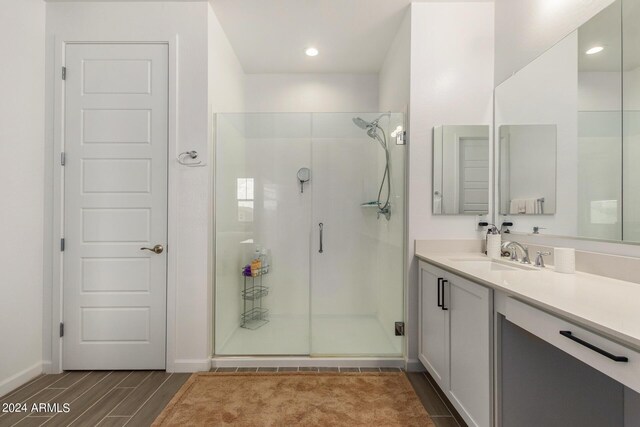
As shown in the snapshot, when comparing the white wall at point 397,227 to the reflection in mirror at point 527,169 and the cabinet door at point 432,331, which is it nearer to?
the cabinet door at point 432,331

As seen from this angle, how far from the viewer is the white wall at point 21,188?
2.06 m

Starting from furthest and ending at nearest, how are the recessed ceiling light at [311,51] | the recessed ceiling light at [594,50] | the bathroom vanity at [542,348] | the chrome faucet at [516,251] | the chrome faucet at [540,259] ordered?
the recessed ceiling light at [311,51], the chrome faucet at [516,251], the chrome faucet at [540,259], the recessed ceiling light at [594,50], the bathroom vanity at [542,348]

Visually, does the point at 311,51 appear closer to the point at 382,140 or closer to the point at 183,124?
the point at 382,140

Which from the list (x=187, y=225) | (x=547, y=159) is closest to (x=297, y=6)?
(x=187, y=225)

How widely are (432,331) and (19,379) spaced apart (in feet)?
9.22

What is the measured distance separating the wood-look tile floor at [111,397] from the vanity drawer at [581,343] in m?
0.96

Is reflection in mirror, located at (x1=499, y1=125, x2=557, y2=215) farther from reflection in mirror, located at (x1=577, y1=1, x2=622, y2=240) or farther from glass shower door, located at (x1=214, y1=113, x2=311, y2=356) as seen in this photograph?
glass shower door, located at (x1=214, y1=113, x2=311, y2=356)

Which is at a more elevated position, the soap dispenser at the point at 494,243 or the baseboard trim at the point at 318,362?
the soap dispenser at the point at 494,243

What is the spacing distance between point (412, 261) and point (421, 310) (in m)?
0.36

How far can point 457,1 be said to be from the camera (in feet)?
7.82

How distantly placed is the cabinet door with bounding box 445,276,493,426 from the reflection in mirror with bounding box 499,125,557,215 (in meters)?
0.78

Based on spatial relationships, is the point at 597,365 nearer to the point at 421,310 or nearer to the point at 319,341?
the point at 421,310

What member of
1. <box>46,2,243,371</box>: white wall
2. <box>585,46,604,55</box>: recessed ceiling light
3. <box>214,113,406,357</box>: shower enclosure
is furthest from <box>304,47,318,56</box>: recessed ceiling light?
<box>585,46,604,55</box>: recessed ceiling light

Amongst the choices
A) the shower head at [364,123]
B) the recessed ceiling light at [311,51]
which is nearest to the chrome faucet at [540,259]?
the shower head at [364,123]
